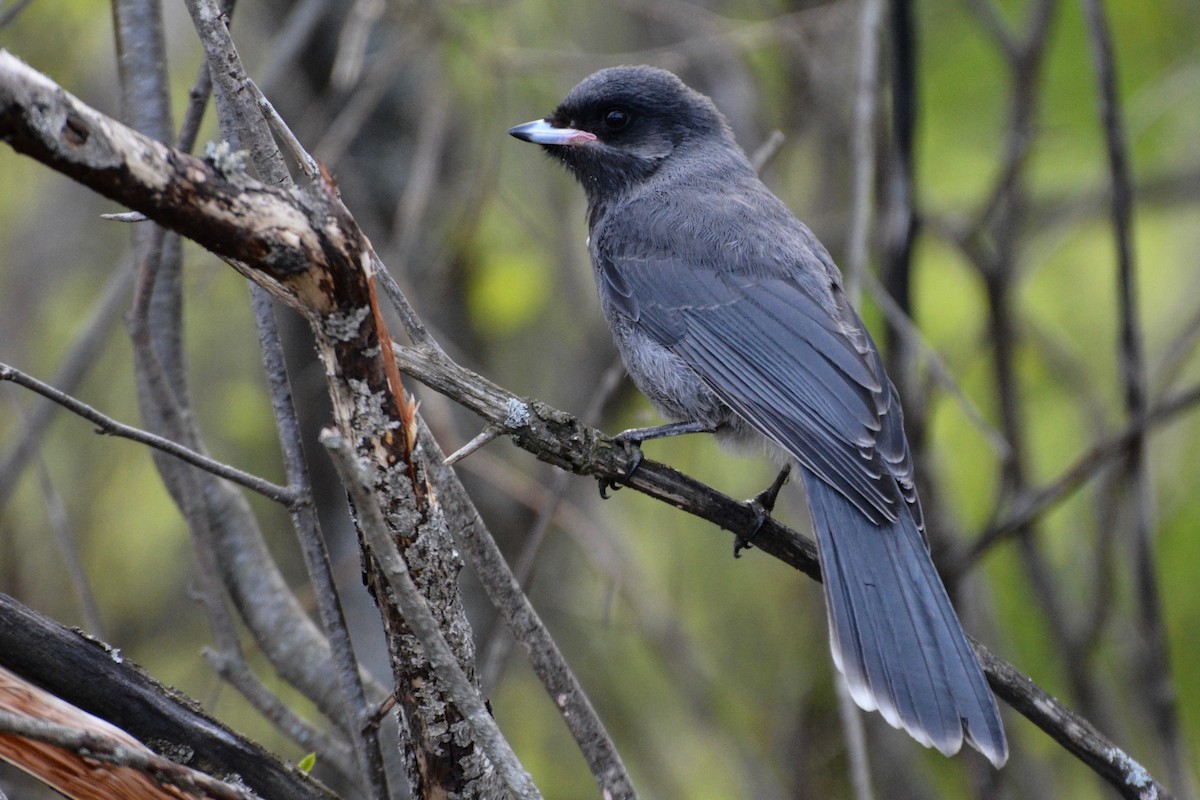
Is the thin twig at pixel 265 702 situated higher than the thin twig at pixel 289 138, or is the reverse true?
the thin twig at pixel 289 138

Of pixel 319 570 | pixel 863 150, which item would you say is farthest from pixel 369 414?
pixel 863 150

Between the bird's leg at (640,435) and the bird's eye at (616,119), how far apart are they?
1146mm

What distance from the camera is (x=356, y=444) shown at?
1691mm

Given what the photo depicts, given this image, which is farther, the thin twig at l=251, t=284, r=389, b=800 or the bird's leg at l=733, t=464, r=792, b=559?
the bird's leg at l=733, t=464, r=792, b=559

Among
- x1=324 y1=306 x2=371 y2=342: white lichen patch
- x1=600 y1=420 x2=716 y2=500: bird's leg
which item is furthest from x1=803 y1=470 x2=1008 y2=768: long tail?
x1=324 y1=306 x2=371 y2=342: white lichen patch

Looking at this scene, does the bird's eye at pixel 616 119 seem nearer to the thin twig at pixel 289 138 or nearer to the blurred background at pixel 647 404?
the blurred background at pixel 647 404

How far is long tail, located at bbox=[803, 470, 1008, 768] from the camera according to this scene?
256 centimetres

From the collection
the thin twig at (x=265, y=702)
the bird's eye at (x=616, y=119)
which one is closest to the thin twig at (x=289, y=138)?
the thin twig at (x=265, y=702)

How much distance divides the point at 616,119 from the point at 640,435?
1.40 m

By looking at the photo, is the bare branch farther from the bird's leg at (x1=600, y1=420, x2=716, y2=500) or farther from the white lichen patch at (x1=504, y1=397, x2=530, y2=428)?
the bird's leg at (x1=600, y1=420, x2=716, y2=500)

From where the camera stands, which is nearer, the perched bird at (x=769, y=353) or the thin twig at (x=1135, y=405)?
the perched bird at (x=769, y=353)

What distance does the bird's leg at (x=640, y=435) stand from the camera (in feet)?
8.15

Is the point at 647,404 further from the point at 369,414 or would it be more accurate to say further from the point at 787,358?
Result: the point at 369,414

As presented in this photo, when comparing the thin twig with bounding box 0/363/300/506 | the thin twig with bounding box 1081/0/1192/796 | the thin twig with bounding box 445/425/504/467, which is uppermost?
the thin twig with bounding box 1081/0/1192/796
